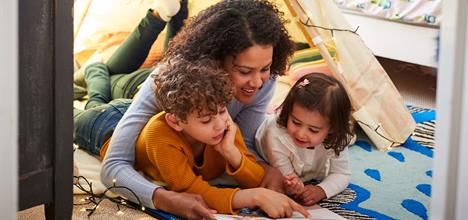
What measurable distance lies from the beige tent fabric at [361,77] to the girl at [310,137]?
0.17 meters

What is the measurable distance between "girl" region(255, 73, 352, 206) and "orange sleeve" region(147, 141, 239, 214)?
20 cm

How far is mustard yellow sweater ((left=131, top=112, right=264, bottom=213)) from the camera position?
82.8 inches

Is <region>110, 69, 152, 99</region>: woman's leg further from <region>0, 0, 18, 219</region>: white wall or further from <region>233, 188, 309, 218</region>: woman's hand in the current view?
<region>0, 0, 18, 219</region>: white wall

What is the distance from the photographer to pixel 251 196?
2105 mm

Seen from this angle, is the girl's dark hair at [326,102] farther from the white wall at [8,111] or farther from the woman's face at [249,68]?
the white wall at [8,111]

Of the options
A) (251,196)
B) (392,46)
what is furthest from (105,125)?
(392,46)

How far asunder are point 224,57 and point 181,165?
29cm

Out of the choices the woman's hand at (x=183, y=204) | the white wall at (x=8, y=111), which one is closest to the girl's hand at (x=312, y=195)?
the woman's hand at (x=183, y=204)

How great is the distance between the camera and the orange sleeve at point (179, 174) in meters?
2.10

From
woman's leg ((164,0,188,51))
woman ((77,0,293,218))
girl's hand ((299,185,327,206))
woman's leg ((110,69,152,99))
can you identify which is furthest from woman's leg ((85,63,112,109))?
girl's hand ((299,185,327,206))

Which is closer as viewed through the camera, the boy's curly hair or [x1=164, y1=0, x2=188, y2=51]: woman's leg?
the boy's curly hair

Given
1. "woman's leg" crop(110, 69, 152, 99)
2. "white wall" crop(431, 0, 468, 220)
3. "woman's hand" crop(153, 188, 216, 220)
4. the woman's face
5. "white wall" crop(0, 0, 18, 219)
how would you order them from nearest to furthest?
"white wall" crop(0, 0, 18, 219)
"white wall" crop(431, 0, 468, 220)
"woman's hand" crop(153, 188, 216, 220)
the woman's face
"woman's leg" crop(110, 69, 152, 99)

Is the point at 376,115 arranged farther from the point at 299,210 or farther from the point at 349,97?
the point at 299,210

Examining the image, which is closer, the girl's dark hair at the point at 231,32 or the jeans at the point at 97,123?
the girl's dark hair at the point at 231,32
